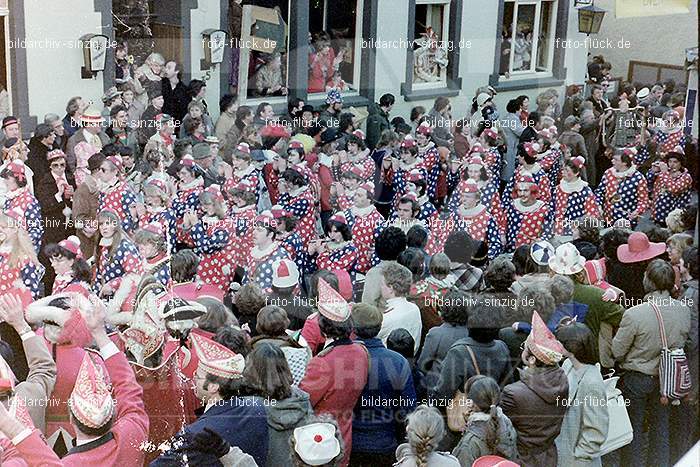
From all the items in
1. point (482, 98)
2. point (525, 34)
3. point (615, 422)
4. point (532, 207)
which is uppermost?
point (525, 34)

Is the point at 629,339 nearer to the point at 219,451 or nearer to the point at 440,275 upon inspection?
the point at 440,275

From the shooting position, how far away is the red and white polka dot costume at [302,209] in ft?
13.8

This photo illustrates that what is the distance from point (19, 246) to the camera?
3.79m

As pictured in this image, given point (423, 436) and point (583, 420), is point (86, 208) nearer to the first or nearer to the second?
point (423, 436)

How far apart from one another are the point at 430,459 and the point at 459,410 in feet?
1.36

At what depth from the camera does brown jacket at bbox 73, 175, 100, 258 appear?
388 centimetres

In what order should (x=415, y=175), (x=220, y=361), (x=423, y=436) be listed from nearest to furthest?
(x=423, y=436) < (x=220, y=361) < (x=415, y=175)

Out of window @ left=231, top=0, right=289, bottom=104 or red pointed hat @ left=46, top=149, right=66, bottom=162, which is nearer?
red pointed hat @ left=46, top=149, right=66, bottom=162

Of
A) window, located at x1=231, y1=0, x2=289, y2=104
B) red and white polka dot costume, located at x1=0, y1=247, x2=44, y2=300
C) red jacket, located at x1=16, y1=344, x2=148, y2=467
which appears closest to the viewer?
red jacket, located at x1=16, y1=344, x2=148, y2=467

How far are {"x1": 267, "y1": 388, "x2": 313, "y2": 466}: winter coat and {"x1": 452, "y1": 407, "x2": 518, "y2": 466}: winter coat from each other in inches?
21.7

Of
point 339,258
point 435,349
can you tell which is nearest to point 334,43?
point 339,258

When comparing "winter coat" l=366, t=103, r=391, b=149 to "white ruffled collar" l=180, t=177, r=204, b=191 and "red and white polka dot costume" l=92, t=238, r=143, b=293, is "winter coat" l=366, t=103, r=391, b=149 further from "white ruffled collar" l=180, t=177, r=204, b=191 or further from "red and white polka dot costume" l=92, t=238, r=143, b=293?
"red and white polka dot costume" l=92, t=238, r=143, b=293

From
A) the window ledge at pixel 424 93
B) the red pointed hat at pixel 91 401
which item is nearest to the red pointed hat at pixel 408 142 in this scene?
the window ledge at pixel 424 93

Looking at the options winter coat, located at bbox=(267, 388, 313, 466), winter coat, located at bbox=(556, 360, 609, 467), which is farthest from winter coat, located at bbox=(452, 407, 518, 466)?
winter coat, located at bbox=(267, 388, 313, 466)
